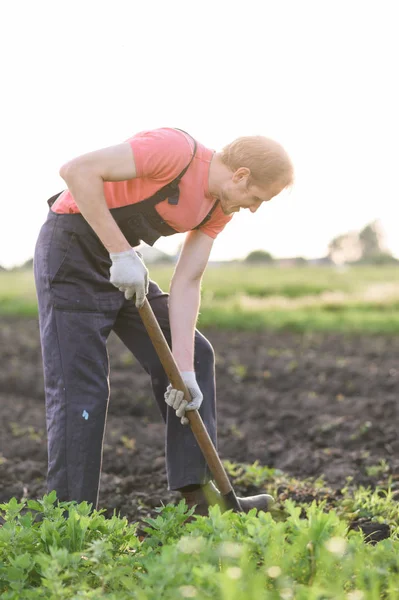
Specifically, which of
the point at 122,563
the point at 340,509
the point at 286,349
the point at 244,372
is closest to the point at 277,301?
the point at 286,349

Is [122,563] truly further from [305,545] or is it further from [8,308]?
[8,308]

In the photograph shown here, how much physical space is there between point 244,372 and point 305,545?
5.80m

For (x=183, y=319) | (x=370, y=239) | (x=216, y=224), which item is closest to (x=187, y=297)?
(x=183, y=319)

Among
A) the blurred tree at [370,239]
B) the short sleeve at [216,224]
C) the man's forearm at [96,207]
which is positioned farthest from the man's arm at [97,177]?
the blurred tree at [370,239]

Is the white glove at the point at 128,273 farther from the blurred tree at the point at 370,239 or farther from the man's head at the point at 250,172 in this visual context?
the blurred tree at the point at 370,239

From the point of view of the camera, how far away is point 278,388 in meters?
7.36

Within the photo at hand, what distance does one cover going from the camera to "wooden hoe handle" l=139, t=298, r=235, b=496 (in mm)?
2971

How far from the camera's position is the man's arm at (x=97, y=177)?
2.71 metres

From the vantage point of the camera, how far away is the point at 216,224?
3168 millimetres

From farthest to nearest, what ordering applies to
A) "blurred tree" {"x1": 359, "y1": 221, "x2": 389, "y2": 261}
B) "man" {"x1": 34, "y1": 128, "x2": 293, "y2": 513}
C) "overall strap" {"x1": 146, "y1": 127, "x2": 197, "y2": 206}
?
"blurred tree" {"x1": 359, "y1": 221, "x2": 389, "y2": 261}, "overall strap" {"x1": 146, "y1": 127, "x2": 197, "y2": 206}, "man" {"x1": 34, "y1": 128, "x2": 293, "y2": 513}

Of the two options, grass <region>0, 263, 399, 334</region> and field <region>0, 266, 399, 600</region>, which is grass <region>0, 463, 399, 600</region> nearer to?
field <region>0, 266, 399, 600</region>

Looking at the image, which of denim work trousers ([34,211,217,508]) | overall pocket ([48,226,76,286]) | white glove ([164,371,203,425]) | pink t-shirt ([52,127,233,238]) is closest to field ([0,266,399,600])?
denim work trousers ([34,211,217,508])

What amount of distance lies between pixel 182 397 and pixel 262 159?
101cm

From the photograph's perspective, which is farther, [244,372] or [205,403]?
[244,372]
